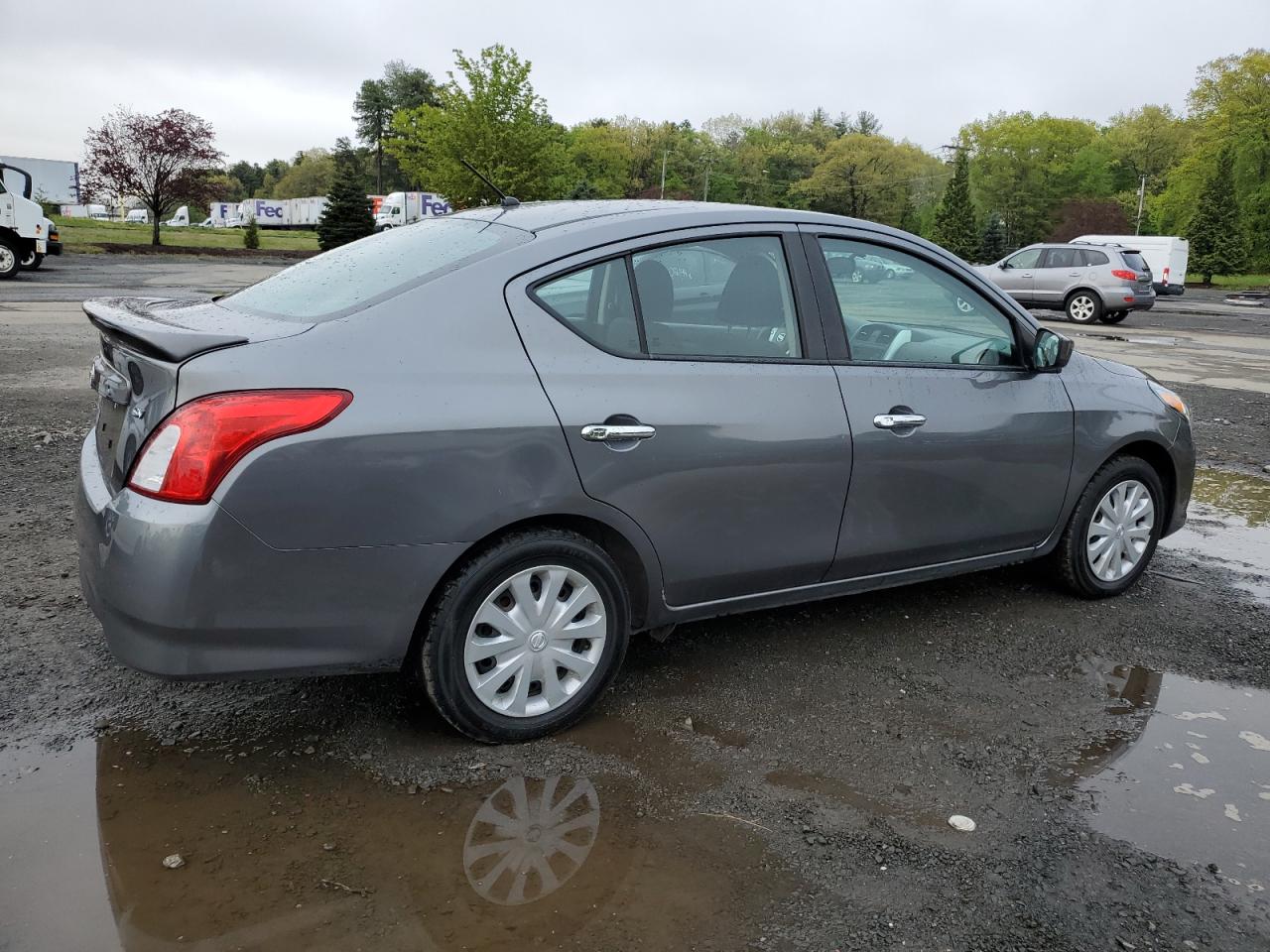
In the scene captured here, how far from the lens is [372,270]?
3514 millimetres

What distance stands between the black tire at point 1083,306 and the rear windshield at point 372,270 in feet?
71.3

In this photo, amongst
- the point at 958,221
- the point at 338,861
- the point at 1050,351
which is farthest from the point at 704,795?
the point at 958,221

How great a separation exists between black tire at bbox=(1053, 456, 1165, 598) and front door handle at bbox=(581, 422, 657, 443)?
2.34 m

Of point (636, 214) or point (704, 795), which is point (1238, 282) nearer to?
point (636, 214)

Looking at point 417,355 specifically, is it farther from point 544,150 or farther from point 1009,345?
point 544,150

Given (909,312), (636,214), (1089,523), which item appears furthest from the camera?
(1089,523)

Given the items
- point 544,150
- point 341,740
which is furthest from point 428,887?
point 544,150

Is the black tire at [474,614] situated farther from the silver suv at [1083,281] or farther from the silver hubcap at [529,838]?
the silver suv at [1083,281]

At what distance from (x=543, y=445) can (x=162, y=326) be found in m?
1.15

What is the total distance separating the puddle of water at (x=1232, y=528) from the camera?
5.46 metres

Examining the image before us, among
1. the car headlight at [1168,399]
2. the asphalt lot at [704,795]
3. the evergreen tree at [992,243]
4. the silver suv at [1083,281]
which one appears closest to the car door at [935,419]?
the asphalt lot at [704,795]

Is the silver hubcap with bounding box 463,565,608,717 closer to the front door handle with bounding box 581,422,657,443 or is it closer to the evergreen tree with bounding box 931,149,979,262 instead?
the front door handle with bounding box 581,422,657,443

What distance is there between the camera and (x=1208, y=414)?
10.3 m

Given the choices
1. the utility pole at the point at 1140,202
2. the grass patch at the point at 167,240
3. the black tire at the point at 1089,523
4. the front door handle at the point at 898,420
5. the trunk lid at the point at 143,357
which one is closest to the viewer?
the trunk lid at the point at 143,357
